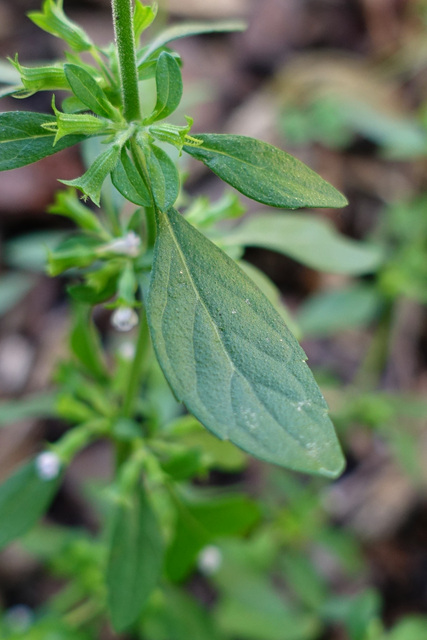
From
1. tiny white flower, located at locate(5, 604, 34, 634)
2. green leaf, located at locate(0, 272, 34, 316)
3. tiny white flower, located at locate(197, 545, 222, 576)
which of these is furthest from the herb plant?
green leaf, located at locate(0, 272, 34, 316)

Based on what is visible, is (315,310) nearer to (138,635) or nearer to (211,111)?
(138,635)

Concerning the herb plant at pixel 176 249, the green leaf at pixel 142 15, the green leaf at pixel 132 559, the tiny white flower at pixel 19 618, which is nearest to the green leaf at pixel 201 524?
the green leaf at pixel 132 559

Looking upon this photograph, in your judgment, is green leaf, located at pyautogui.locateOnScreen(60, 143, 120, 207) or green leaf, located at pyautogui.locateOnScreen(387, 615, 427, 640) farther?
green leaf, located at pyautogui.locateOnScreen(387, 615, 427, 640)

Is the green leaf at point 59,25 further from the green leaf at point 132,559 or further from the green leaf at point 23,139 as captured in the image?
the green leaf at point 132,559

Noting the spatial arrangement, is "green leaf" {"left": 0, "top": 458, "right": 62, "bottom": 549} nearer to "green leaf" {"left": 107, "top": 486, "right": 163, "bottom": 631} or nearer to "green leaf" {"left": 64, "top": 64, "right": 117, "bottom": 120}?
"green leaf" {"left": 107, "top": 486, "right": 163, "bottom": 631}

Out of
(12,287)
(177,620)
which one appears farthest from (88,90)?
(12,287)

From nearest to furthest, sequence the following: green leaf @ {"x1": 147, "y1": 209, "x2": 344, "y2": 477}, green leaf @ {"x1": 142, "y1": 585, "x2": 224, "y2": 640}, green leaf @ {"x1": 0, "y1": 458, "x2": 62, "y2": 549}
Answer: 1. green leaf @ {"x1": 147, "y1": 209, "x2": 344, "y2": 477}
2. green leaf @ {"x1": 0, "y1": 458, "x2": 62, "y2": 549}
3. green leaf @ {"x1": 142, "y1": 585, "x2": 224, "y2": 640}

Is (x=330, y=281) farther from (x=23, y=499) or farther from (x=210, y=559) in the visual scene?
(x=23, y=499)
